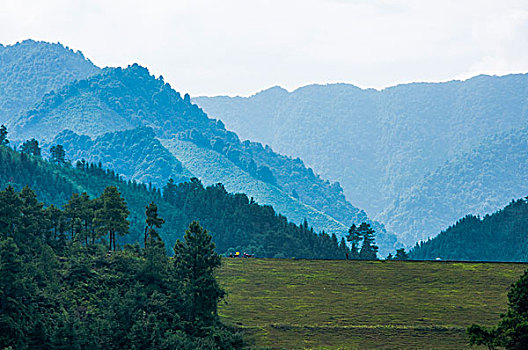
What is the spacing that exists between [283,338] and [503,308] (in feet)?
93.2

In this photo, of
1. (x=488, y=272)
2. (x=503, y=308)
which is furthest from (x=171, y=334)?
(x=488, y=272)

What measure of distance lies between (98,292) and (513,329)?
4831 cm

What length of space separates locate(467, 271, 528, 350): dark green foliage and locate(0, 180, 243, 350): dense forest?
29.5m

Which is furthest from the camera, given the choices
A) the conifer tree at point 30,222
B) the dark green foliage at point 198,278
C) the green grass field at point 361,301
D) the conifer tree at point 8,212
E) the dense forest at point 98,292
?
the conifer tree at point 30,222

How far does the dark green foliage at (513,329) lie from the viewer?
5519 cm

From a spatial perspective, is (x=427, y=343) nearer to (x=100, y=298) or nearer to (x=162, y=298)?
(x=162, y=298)

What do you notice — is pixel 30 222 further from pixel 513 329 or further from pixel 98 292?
pixel 513 329

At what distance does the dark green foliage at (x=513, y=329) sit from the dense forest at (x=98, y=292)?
29497 millimetres

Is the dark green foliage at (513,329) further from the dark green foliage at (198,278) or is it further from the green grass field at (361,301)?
the dark green foliage at (198,278)

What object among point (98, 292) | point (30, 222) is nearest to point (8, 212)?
point (30, 222)

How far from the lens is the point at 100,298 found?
8650cm

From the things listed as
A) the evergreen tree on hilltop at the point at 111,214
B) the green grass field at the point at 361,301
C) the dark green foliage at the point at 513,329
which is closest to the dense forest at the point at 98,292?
the evergreen tree on hilltop at the point at 111,214

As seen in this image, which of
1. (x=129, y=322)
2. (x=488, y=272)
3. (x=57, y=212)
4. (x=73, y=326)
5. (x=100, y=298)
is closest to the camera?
(x=73, y=326)

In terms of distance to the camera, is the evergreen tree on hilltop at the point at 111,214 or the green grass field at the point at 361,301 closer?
the green grass field at the point at 361,301
